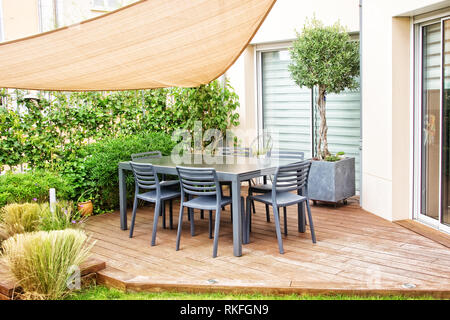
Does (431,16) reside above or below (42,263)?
above

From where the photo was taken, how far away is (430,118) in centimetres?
561

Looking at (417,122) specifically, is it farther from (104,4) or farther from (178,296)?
(104,4)

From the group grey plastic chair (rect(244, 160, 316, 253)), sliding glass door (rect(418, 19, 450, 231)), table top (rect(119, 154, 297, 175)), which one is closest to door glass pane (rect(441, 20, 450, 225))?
sliding glass door (rect(418, 19, 450, 231))

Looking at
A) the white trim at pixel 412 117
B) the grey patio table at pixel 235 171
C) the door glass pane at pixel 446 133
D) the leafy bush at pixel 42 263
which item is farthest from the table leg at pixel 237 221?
the white trim at pixel 412 117

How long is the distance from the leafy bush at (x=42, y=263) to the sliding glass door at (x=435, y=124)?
412 cm

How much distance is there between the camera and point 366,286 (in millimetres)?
3867

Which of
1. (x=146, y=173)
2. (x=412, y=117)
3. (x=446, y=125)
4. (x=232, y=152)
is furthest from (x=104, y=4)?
(x=446, y=125)

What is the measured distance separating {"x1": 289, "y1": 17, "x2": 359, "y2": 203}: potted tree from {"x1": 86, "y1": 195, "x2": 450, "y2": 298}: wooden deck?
0.82m

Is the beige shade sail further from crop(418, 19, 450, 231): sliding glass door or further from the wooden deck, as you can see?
crop(418, 19, 450, 231): sliding glass door

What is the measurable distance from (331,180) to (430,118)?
5.51ft

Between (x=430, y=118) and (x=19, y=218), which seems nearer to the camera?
(x=19, y=218)

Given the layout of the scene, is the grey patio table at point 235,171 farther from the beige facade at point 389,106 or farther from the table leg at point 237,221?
the beige facade at point 389,106
